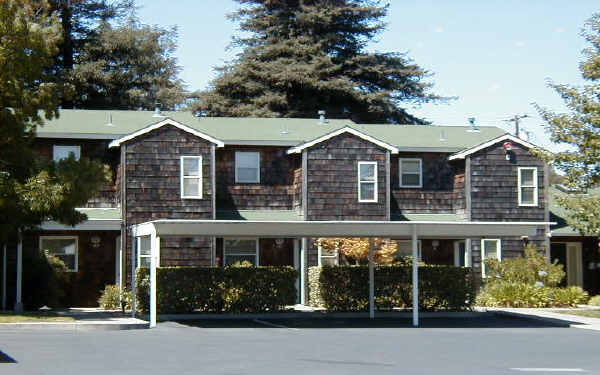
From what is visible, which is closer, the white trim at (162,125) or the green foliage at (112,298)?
the green foliage at (112,298)

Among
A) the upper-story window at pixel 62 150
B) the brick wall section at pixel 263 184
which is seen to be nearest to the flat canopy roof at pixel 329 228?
the upper-story window at pixel 62 150

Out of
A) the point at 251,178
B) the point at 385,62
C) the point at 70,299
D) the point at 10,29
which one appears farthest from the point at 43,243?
the point at 385,62

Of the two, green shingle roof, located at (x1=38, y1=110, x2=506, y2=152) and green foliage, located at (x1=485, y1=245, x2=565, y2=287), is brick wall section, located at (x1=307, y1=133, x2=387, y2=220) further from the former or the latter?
green foliage, located at (x1=485, y1=245, x2=565, y2=287)

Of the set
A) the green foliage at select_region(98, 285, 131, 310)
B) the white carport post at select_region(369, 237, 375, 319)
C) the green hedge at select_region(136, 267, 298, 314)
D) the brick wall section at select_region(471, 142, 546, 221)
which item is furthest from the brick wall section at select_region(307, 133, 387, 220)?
the green foliage at select_region(98, 285, 131, 310)

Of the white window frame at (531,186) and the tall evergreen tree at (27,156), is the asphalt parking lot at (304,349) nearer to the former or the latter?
the tall evergreen tree at (27,156)

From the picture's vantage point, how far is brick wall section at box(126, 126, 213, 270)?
103 ft

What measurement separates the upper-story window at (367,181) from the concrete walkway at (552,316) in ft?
19.1

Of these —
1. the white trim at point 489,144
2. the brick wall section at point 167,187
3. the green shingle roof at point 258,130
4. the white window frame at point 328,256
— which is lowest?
the white window frame at point 328,256

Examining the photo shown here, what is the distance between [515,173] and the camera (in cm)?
3444

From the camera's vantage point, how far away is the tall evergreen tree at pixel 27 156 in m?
24.4

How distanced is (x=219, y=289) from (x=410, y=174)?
10915mm

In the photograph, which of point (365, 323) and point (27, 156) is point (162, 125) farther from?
point (365, 323)

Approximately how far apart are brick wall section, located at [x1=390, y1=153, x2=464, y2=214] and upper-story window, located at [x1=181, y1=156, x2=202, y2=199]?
748cm

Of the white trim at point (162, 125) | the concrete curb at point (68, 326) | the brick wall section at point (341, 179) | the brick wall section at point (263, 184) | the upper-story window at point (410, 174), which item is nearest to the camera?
the concrete curb at point (68, 326)
